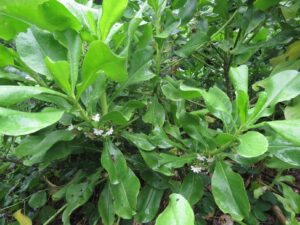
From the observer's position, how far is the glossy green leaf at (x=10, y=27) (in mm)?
605

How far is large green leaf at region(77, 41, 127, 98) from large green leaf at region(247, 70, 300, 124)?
415mm

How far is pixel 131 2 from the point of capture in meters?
1.03

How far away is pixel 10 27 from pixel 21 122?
1.16ft

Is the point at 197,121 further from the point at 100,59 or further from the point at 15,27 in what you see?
the point at 15,27

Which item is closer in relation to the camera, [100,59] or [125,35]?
[100,59]

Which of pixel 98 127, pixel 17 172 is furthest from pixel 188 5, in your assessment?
pixel 17 172

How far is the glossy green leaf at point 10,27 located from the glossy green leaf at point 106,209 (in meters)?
0.70

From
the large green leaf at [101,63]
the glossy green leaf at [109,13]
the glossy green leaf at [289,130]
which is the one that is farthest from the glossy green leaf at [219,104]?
the glossy green leaf at [109,13]

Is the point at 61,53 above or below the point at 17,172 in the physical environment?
above

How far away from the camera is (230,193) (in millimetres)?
673

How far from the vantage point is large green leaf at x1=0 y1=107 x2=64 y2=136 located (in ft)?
1.48

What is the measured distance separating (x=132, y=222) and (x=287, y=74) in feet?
2.86

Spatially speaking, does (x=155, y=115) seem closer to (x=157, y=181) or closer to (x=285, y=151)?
(x=157, y=181)

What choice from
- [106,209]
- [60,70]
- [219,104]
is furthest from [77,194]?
[219,104]
